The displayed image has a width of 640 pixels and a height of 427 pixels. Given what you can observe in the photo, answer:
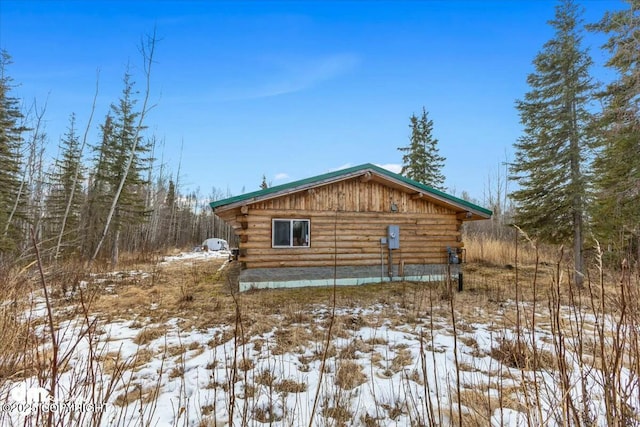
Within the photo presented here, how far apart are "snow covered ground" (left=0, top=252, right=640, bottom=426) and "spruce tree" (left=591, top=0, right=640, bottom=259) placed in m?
5.12

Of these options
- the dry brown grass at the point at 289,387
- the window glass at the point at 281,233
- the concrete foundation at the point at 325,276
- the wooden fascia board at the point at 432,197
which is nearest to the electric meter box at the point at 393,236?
the concrete foundation at the point at 325,276

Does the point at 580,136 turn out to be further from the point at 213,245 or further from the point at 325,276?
the point at 213,245

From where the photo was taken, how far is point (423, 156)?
26.3 metres

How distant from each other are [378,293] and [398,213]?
3.71 m

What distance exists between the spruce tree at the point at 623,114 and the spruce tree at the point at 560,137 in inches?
41.0

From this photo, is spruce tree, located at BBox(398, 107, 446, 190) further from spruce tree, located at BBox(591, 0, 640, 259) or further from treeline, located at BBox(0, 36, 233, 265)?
treeline, located at BBox(0, 36, 233, 265)

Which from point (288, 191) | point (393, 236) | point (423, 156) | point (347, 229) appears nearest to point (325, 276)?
point (347, 229)

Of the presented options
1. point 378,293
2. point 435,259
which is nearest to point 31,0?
point 378,293

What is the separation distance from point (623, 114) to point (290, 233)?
1083 cm

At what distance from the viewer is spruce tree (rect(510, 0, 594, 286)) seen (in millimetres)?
10859

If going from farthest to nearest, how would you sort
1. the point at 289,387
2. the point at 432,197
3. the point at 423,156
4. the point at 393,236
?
the point at 423,156 < the point at 432,197 < the point at 393,236 < the point at 289,387

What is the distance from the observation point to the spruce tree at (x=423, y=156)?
2617 cm

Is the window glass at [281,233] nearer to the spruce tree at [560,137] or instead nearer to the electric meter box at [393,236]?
the electric meter box at [393,236]

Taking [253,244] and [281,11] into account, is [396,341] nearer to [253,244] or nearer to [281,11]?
[253,244]
